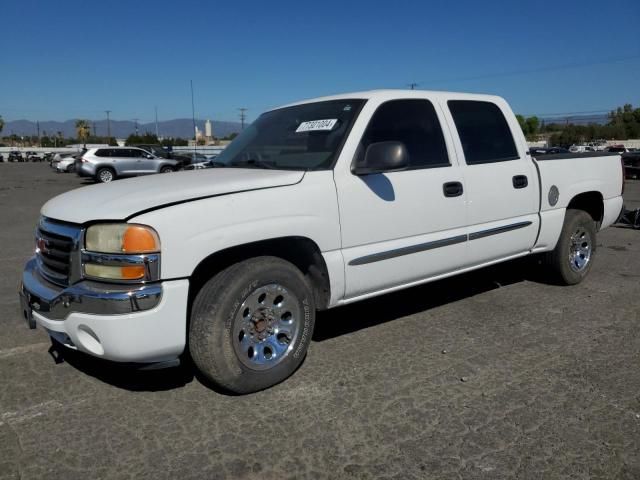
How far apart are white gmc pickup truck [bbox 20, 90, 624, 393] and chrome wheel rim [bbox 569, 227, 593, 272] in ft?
2.43

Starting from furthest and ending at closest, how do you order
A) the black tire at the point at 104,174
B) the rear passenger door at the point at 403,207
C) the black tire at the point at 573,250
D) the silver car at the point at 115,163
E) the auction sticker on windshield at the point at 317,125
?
the black tire at the point at 104,174 < the silver car at the point at 115,163 < the black tire at the point at 573,250 < the auction sticker on windshield at the point at 317,125 < the rear passenger door at the point at 403,207

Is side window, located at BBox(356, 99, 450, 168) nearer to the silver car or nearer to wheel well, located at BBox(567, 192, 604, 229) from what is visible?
wheel well, located at BBox(567, 192, 604, 229)

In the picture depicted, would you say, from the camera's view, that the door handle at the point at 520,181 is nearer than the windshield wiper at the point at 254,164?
No

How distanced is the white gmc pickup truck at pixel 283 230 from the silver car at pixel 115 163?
21.8 metres

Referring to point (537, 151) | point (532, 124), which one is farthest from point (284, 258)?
point (532, 124)

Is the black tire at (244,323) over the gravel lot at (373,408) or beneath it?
over

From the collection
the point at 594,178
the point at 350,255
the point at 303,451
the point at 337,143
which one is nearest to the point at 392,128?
the point at 337,143

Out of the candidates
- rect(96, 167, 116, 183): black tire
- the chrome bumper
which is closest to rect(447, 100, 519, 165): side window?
the chrome bumper

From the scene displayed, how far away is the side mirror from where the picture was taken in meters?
3.39

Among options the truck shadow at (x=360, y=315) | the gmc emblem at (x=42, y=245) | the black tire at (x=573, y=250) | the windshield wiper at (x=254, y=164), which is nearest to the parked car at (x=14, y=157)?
the truck shadow at (x=360, y=315)

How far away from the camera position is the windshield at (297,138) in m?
3.67

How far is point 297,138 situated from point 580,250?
336 cm

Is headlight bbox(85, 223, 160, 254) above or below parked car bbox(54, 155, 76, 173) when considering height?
below

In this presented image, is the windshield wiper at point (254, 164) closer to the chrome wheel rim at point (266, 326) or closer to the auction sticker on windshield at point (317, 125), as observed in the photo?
the auction sticker on windshield at point (317, 125)
